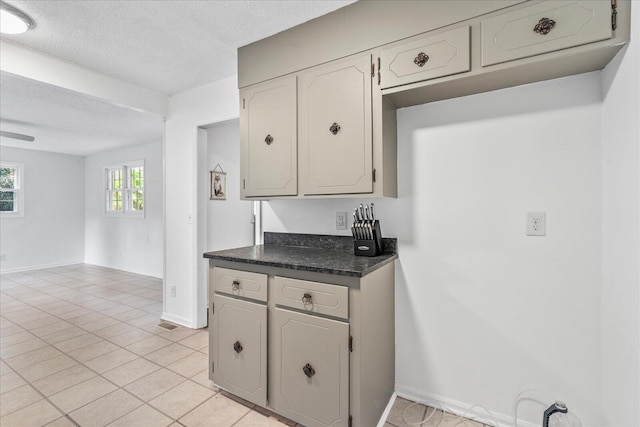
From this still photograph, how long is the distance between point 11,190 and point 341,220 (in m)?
7.08

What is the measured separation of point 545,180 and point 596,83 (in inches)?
19.8

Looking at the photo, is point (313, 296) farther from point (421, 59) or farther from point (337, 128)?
point (421, 59)

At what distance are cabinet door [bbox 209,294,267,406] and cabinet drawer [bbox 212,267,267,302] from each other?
52 millimetres

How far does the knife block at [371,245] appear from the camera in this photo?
186 cm

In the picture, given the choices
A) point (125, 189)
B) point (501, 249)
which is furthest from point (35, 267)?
point (501, 249)

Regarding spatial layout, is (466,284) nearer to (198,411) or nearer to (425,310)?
(425,310)

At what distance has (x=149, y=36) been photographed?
2.20 metres

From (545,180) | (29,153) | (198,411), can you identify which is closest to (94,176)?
(29,153)

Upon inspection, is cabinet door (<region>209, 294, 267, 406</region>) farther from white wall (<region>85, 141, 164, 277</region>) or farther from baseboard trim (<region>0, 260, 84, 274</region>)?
baseboard trim (<region>0, 260, 84, 274</region>)

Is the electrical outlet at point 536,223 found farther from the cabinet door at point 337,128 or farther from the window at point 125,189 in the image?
the window at point 125,189

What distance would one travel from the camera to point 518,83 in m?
1.63

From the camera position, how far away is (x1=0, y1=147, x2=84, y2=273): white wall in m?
5.93

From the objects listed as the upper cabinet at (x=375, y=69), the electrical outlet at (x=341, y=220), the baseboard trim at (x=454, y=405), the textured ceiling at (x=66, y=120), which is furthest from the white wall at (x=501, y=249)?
the textured ceiling at (x=66, y=120)

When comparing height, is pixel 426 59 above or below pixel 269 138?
above
